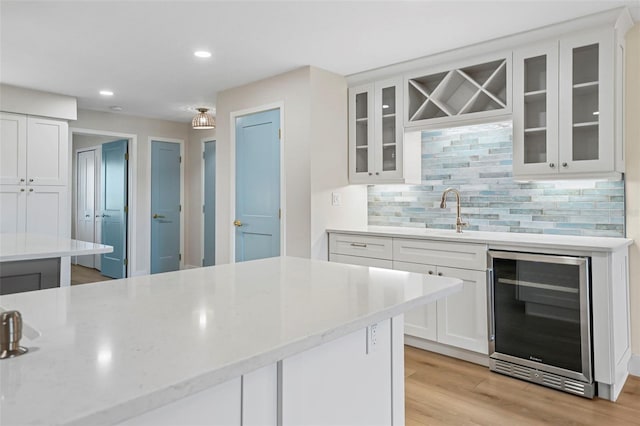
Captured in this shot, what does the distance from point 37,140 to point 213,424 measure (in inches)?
197

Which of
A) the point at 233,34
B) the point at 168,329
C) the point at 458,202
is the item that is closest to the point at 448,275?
the point at 458,202

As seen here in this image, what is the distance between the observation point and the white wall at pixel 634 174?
2.81 metres

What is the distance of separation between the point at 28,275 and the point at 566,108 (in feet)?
11.4

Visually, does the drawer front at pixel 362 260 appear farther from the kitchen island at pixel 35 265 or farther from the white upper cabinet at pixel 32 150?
the white upper cabinet at pixel 32 150

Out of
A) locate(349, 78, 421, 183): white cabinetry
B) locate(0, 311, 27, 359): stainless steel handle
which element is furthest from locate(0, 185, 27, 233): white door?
locate(0, 311, 27, 359): stainless steel handle

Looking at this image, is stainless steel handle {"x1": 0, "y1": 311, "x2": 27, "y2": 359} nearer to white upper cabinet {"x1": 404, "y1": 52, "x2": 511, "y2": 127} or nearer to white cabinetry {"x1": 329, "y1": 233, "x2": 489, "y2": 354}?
white cabinetry {"x1": 329, "y1": 233, "x2": 489, "y2": 354}

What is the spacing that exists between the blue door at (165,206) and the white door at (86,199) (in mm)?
1728

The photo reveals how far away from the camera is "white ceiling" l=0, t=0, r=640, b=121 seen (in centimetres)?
266

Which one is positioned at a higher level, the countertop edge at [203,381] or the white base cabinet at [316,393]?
the countertop edge at [203,381]

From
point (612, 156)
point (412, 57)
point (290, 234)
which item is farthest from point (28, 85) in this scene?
point (612, 156)

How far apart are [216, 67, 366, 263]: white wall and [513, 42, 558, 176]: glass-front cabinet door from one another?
159 centimetres

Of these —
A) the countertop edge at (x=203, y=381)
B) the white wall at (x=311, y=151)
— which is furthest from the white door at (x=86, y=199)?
the countertop edge at (x=203, y=381)

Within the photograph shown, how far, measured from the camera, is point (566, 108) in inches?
112

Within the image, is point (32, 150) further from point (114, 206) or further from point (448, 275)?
point (448, 275)
